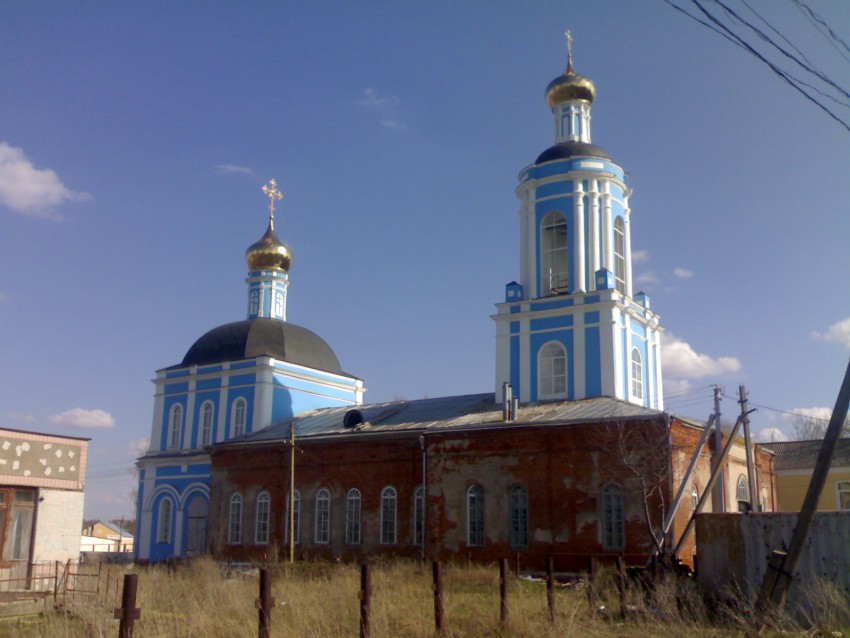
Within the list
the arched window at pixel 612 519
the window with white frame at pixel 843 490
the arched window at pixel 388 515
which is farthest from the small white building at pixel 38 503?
the window with white frame at pixel 843 490

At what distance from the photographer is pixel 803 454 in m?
35.9

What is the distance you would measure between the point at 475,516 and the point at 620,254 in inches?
420

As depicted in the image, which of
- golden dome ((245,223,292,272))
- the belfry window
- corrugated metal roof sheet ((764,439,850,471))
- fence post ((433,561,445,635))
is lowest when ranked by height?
fence post ((433,561,445,635))

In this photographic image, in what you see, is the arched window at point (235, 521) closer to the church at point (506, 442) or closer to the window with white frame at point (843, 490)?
the church at point (506, 442)

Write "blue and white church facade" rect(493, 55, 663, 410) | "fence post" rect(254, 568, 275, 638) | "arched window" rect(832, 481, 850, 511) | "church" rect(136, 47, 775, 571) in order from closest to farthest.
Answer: "fence post" rect(254, 568, 275, 638) → "church" rect(136, 47, 775, 571) → "blue and white church facade" rect(493, 55, 663, 410) → "arched window" rect(832, 481, 850, 511)

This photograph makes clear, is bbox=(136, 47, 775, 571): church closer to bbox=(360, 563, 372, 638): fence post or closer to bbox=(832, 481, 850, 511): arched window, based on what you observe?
bbox=(832, 481, 850, 511): arched window

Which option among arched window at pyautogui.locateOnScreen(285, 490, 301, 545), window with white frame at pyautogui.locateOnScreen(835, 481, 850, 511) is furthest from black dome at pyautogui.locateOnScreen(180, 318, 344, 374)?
window with white frame at pyautogui.locateOnScreen(835, 481, 850, 511)

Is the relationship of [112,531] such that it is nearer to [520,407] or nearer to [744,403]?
[520,407]

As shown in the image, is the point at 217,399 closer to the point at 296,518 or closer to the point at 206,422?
the point at 206,422

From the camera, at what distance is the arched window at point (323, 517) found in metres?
27.9

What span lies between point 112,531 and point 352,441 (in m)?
65.2

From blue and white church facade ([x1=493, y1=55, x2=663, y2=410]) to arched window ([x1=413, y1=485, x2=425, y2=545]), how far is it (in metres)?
4.23

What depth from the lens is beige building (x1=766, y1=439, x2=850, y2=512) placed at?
3369 centimetres

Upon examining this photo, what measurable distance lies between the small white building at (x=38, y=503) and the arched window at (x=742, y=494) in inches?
717
